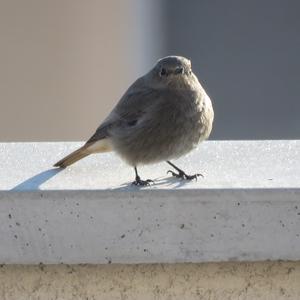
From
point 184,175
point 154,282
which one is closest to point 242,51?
point 184,175

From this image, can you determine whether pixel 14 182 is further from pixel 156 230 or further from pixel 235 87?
pixel 235 87

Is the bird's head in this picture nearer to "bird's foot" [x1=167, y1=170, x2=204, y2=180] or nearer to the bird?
the bird

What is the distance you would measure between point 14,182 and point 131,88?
1687 millimetres

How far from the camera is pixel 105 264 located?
9.50ft

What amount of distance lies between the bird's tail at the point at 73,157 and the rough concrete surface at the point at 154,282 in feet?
2.38

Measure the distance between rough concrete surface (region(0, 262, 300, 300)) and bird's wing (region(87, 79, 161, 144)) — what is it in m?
1.51

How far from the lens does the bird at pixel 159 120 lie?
4137 mm

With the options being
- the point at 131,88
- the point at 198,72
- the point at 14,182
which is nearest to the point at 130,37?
the point at 198,72

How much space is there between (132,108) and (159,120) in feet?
0.68

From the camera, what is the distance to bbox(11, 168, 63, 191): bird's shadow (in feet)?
9.69

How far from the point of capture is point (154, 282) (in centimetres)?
289

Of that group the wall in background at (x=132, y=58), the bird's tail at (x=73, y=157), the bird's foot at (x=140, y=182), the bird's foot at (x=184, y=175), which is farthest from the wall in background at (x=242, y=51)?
the bird's foot at (x=140, y=182)

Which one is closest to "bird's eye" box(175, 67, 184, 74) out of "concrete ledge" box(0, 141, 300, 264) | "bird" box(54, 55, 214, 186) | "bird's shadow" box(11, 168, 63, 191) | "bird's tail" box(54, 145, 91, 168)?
"bird" box(54, 55, 214, 186)

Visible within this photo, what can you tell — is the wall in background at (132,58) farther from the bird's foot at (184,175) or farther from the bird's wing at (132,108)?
the bird's foot at (184,175)
